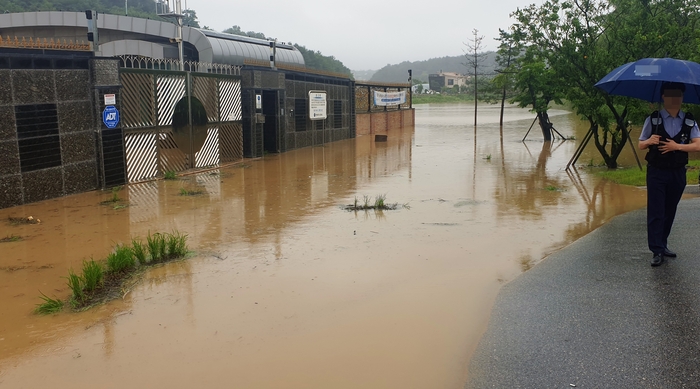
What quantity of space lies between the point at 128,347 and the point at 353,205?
679 centimetres

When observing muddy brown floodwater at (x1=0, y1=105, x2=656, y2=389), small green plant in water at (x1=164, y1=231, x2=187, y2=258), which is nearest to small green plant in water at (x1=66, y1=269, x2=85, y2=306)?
muddy brown floodwater at (x1=0, y1=105, x2=656, y2=389)

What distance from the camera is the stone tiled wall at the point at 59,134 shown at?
1124 cm

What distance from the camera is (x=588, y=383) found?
4258 millimetres

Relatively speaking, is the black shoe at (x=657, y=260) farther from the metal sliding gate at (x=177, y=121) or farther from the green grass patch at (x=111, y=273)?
the metal sliding gate at (x=177, y=121)

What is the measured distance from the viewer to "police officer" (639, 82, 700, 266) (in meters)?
6.57

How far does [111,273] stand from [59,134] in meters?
6.24

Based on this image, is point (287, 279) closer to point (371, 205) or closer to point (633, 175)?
point (371, 205)

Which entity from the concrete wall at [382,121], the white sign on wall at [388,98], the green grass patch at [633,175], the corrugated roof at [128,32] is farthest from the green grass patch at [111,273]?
the white sign on wall at [388,98]

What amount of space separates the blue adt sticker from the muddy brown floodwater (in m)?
1.39

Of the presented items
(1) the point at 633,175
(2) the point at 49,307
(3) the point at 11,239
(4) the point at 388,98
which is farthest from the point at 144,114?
(4) the point at 388,98

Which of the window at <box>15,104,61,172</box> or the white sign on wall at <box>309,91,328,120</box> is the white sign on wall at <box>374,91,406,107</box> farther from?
the window at <box>15,104,61,172</box>

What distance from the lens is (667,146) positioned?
6453 millimetres

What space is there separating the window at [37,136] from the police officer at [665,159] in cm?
1003

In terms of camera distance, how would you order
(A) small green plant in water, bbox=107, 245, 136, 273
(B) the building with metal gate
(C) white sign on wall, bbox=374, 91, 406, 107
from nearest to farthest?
1. (A) small green plant in water, bbox=107, 245, 136, 273
2. (B) the building with metal gate
3. (C) white sign on wall, bbox=374, 91, 406, 107
